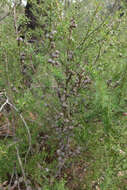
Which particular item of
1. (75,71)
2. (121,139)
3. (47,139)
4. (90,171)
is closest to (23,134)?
(47,139)

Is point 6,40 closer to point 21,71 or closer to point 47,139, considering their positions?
point 21,71

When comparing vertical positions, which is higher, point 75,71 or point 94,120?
point 75,71

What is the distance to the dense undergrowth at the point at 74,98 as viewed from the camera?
1344 mm

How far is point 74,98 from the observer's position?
1700mm

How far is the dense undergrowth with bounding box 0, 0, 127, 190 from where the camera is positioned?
134 centimetres

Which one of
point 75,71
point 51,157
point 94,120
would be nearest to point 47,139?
point 51,157

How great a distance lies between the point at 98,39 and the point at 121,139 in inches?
33.6

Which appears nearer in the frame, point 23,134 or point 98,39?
point 98,39

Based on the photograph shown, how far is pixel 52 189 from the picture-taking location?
1.68m

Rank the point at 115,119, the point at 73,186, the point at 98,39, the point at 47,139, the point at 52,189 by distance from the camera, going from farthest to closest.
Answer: the point at 47,139 → the point at 73,186 → the point at 52,189 → the point at 98,39 → the point at 115,119

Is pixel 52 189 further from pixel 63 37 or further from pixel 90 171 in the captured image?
pixel 63 37

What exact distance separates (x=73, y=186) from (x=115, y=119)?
43.3 inches

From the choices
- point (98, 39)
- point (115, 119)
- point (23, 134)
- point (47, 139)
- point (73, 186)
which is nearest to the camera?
point (115, 119)

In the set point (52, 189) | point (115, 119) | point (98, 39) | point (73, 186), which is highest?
point (98, 39)
